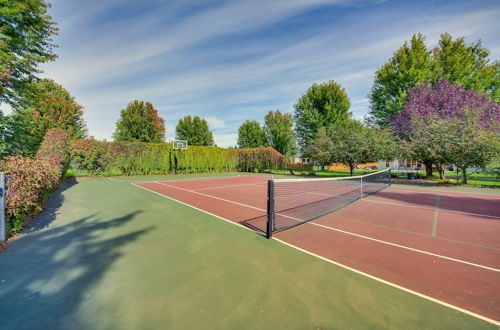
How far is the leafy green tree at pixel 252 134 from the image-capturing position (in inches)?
1822

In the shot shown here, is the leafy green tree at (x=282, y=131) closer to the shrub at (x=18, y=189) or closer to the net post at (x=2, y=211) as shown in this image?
the shrub at (x=18, y=189)

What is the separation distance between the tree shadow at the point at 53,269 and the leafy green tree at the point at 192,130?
40.7 metres

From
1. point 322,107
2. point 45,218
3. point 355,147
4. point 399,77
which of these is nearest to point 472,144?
point 355,147

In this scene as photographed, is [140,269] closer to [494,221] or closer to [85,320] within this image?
[85,320]

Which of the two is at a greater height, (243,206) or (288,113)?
(288,113)

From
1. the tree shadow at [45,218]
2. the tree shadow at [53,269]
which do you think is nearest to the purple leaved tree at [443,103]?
the tree shadow at [53,269]

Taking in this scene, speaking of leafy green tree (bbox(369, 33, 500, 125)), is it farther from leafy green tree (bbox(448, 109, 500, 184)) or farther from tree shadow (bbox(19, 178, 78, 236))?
tree shadow (bbox(19, 178, 78, 236))

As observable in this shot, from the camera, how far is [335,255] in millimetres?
3859

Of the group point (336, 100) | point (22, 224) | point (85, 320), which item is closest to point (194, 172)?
point (22, 224)

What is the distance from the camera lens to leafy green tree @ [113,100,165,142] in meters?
36.2

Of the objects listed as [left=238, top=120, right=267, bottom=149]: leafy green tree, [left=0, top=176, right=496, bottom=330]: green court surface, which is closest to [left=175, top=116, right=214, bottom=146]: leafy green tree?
[left=238, top=120, right=267, bottom=149]: leafy green tree

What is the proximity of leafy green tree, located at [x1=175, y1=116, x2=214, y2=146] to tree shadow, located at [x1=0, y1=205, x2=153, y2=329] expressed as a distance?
40717mm

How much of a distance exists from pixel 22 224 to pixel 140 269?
4.30 m

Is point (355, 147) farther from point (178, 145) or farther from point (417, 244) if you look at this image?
point (178, 145)
